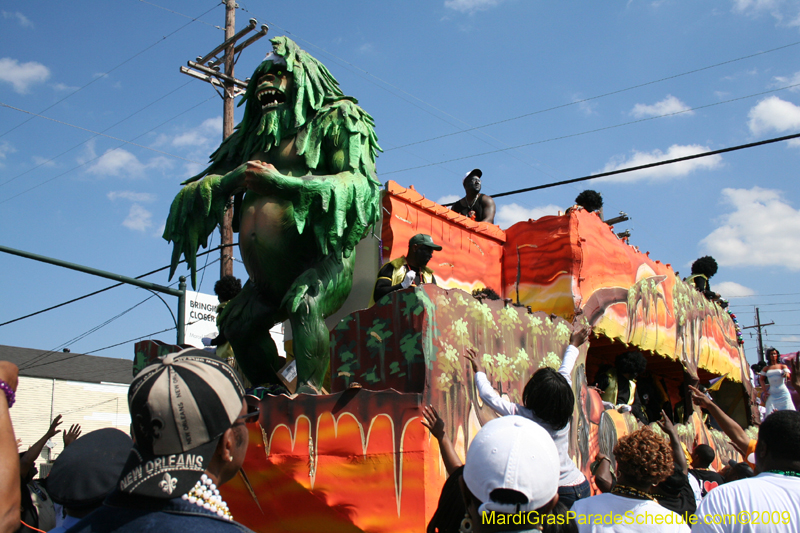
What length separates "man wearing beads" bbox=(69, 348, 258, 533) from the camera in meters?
1.38

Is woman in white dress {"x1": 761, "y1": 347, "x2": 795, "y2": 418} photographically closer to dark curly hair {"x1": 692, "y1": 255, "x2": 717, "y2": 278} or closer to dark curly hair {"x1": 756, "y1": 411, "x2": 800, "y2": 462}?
dark curly hair {"x1": 756, "y1": 411, "x2": 800, "y2": 462}

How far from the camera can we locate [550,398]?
10.2 feet

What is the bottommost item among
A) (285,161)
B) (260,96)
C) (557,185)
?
(285,161)

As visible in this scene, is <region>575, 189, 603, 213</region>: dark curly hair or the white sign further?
the white sign

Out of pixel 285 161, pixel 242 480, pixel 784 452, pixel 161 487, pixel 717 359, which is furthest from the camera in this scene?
pixel 717 359

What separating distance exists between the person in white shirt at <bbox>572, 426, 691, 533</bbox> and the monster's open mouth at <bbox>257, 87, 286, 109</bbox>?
3951 mm

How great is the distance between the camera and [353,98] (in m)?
5.64

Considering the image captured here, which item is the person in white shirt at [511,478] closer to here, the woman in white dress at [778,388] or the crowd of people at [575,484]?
the crowd of people at [575,484]

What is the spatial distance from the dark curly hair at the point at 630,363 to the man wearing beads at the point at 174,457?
700 centimetres

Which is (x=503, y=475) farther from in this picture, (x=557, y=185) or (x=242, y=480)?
(x=557, y=185)

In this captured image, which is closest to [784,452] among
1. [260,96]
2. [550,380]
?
[550,380]

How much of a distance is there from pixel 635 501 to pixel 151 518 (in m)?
1.89

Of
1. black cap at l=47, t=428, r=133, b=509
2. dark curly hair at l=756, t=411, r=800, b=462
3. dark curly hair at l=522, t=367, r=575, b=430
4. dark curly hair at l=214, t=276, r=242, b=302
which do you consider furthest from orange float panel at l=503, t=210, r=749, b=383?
black cap at l=47, t=428, r=133, b=509

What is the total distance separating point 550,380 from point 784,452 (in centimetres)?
99
